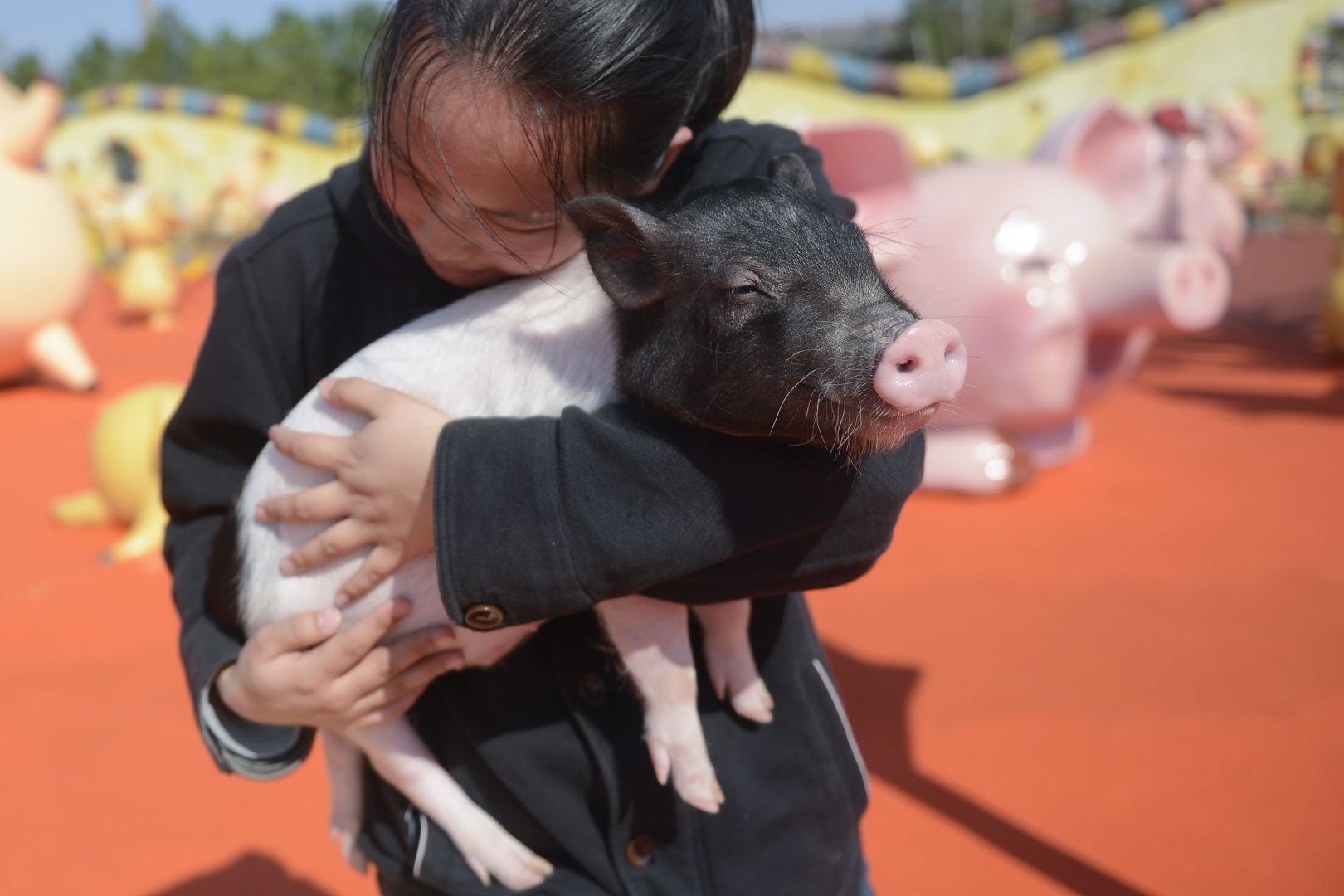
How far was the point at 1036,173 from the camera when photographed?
5.04m

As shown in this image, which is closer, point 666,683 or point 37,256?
point 666,683

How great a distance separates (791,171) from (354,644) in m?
0.77

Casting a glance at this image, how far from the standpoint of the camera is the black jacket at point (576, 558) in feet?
3.50

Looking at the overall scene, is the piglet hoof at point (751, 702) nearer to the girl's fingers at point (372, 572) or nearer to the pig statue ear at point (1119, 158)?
the girl's fingers at point (372, 572)

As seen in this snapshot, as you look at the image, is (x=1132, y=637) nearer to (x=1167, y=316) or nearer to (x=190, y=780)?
(x=1167, y=316)

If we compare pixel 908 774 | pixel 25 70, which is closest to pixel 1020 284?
pixel 908 774

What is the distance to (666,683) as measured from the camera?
123 cm

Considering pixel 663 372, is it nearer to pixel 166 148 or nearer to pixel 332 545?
pixel 332 545

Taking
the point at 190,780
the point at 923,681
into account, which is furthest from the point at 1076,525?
the point at 190,780

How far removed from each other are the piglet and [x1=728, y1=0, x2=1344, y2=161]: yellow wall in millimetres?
14859

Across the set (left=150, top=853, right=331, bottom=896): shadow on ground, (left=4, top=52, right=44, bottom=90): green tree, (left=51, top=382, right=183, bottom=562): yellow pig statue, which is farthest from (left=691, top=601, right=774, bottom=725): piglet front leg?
(left=4, top=52, right=44, bottom=90): green tree

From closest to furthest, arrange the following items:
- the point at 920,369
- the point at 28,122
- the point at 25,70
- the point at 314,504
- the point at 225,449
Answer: the point at 920,369
the point at 314,504
the point at 225,449
the point at 28,122
the point at 25,70

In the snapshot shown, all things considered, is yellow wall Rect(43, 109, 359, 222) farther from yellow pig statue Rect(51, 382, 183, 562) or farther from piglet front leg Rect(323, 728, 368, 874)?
piglet front leg Rect(323, 728, 368, 874)

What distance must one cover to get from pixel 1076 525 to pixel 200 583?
13.1 feet
